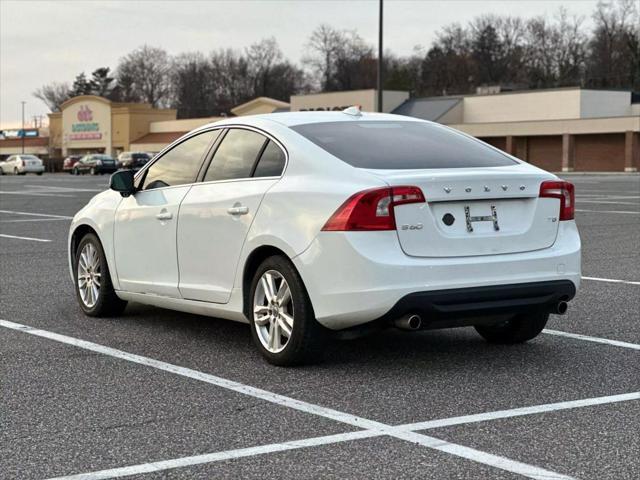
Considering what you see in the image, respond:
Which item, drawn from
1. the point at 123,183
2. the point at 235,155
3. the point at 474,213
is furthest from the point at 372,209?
the point at 123,183

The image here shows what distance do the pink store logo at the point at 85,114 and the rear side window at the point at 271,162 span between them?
10219cm

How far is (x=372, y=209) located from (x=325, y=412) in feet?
4.11

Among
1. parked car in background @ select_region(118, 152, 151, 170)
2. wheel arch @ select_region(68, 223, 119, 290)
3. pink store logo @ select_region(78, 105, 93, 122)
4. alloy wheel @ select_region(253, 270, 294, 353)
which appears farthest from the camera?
pink store logo @ select_region(78, 105, 93, 122)

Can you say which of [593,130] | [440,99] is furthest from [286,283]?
[440,99]

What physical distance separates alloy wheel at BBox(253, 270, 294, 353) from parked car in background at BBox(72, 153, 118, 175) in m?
62.7

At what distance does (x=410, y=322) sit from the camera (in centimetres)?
595

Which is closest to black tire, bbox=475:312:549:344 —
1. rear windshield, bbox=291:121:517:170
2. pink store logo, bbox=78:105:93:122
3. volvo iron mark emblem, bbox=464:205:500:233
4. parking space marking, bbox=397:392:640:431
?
volvo iron mark emblem, bbox=464:205:500:233

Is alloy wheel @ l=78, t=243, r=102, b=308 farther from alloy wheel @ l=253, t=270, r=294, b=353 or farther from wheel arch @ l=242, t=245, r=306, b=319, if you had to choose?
alloy wheel @ l=253, t=270, r=294, b=353

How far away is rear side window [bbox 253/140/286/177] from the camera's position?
6.70m

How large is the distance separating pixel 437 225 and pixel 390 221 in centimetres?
30

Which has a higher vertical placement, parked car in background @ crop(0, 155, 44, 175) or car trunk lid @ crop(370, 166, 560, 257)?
car trunk lid @ crop(370, 166, 560, 257)

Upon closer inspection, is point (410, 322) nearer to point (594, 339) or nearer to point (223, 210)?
point (223, 210)

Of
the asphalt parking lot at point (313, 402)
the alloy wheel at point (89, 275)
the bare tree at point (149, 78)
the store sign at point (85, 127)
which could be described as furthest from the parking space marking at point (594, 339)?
the bare tree at point (149, 78)

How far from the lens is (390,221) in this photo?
5.95 metres
